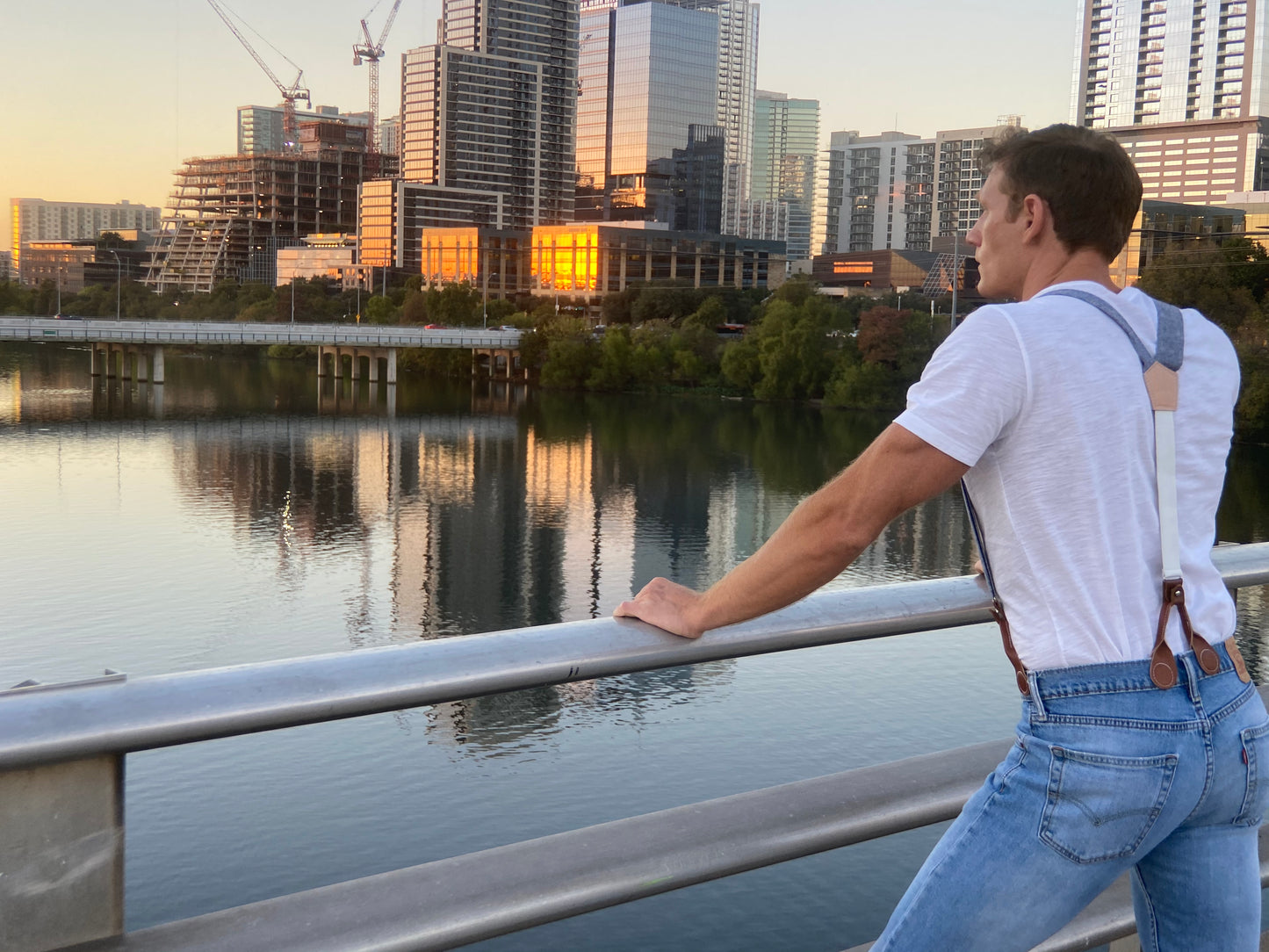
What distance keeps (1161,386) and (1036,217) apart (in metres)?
0.26

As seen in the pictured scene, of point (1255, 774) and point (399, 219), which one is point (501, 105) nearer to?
point (399, 219)

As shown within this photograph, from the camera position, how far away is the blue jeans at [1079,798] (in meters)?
1.44

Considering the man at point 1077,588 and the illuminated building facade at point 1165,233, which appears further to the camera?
the illuminated building facade at point 1165,233

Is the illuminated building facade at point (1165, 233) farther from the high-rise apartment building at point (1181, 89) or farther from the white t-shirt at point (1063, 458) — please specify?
the white t-shirt at point (1063, 458)

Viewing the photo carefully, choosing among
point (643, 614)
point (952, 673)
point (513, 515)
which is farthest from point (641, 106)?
point (643, 614)

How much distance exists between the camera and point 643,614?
62.0 inches

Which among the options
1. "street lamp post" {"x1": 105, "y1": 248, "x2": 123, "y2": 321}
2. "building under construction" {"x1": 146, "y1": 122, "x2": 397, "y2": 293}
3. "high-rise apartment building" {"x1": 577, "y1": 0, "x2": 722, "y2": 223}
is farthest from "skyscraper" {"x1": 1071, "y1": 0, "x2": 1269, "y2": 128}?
"street lamp post" {"x1": 105, "y1": 248, "x2": 123, "y2": 321}

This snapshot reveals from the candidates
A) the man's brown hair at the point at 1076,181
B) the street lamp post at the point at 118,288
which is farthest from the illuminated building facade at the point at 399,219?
the man's brown hair at the point at 1076,181

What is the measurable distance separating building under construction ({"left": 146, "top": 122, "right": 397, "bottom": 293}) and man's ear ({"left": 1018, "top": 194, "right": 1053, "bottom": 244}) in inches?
6410

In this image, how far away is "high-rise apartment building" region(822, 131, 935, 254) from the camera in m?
162

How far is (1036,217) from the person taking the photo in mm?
1599

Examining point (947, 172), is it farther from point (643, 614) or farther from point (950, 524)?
point (643, 614)

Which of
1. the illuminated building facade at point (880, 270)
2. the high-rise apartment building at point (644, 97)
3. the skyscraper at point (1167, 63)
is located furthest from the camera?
the high-rise apartment building at point (644, 97)

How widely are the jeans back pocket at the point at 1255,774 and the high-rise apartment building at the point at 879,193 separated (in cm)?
15618
